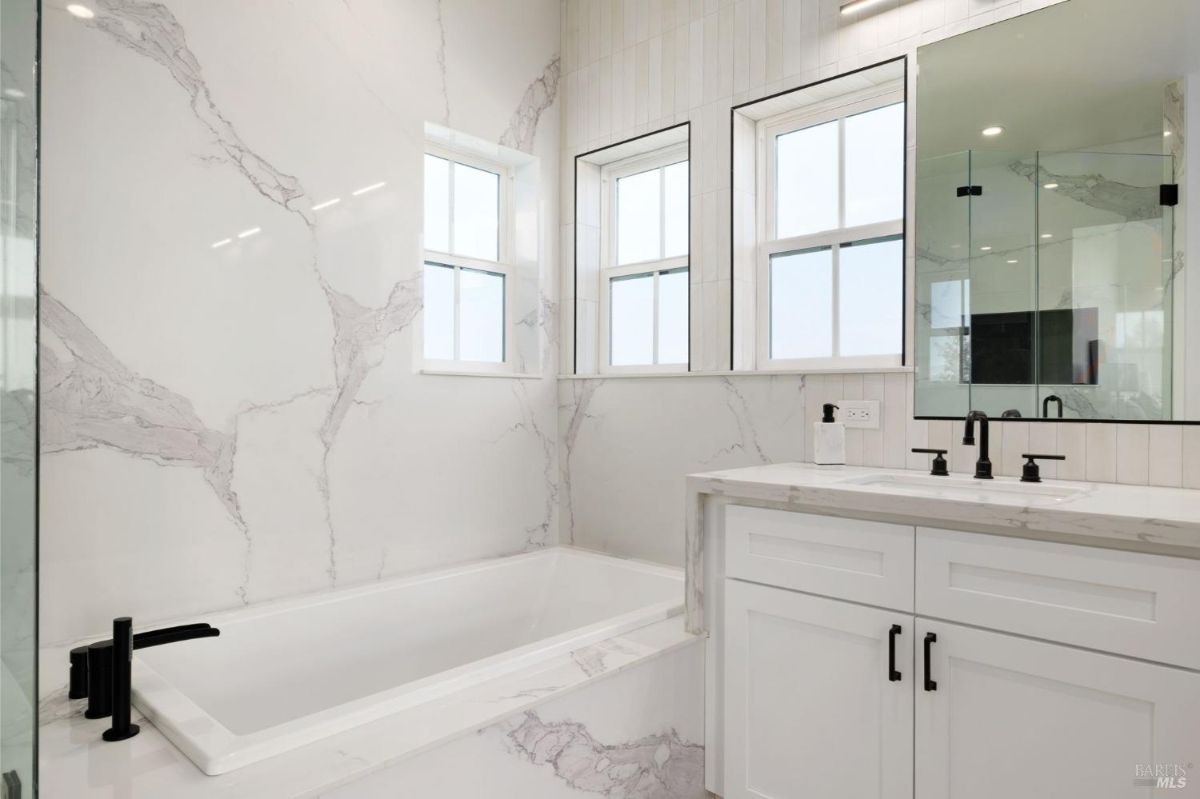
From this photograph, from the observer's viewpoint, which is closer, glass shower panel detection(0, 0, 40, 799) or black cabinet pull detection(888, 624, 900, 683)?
glass shower panel detection(0, 0, 40, 799)

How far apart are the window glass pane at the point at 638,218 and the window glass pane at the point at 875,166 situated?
0.81m

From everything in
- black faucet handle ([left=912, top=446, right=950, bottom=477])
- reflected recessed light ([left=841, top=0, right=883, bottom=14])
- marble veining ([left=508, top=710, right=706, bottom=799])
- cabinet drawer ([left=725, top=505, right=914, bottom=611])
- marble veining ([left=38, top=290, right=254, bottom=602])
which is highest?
reflected recessed light ([left=841, top=0, right=883, bottom=14])

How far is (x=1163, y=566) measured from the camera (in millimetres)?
1216

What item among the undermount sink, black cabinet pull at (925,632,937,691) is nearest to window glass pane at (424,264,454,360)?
the undermount sink

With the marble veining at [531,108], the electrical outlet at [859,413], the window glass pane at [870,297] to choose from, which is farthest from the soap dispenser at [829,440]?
the marble veining at [531,108]

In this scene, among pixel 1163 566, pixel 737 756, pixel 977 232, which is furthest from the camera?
pixel 977 232

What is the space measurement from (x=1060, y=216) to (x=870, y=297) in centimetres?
59

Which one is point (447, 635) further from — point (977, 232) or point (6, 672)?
point (977, 232)

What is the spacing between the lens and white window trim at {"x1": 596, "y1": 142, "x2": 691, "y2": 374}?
283 centimetres

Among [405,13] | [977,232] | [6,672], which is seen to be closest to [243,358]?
[405,13]

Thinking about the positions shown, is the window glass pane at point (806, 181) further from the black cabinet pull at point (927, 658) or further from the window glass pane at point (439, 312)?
the black cabinet pull at point (927, 658)

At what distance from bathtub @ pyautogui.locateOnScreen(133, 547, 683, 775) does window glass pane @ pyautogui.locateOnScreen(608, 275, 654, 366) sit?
0.82 meters

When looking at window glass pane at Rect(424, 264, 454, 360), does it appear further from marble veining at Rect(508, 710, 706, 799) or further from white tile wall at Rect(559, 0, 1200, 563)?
marble veining at Rect(508, 710, 706, 799)

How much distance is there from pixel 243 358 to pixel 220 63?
0.84 m
